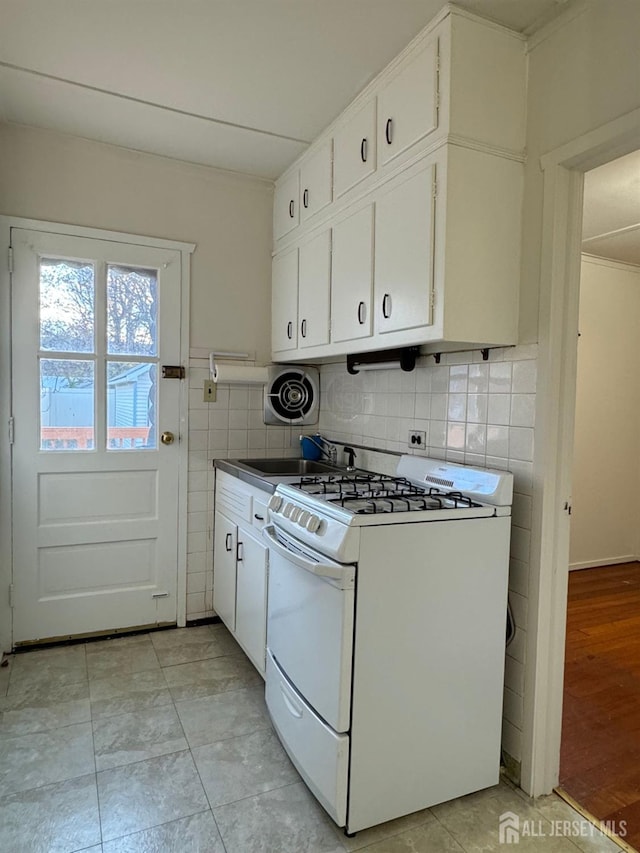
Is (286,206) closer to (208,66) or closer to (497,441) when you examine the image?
(208,66)

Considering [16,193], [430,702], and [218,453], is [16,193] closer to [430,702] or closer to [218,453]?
[218,453]

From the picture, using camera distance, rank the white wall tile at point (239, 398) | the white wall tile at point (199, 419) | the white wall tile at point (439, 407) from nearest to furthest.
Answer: the white wall tile at point (439, 407)
the white wall tile at point (199, 419)
the white wall tile at point (239, 398)

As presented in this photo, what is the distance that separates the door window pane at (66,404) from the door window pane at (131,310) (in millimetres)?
202

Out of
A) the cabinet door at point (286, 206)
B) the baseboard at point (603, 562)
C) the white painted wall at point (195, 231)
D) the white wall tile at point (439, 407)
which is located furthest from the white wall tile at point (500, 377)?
the baseboard at point (603, 562)

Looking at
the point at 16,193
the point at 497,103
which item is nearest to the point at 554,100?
the point at 497,103

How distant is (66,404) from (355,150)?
185cm

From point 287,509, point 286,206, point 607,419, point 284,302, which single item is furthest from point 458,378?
point 607,419

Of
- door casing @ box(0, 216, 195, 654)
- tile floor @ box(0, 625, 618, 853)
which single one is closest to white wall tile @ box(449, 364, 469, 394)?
tile floor @ box(0, 625, 618, 853)

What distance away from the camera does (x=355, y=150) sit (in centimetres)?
220

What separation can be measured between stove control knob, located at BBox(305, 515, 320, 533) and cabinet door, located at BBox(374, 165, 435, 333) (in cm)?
75

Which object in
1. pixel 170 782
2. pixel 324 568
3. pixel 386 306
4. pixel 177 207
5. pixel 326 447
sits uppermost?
pixel 177 207

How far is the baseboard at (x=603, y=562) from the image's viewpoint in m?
4.18

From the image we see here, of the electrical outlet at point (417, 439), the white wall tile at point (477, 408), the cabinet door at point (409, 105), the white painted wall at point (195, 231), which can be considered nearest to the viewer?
the cabinet door at point (409, 105)

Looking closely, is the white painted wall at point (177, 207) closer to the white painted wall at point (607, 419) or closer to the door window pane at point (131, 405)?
the door window pane at point (131, 405)
